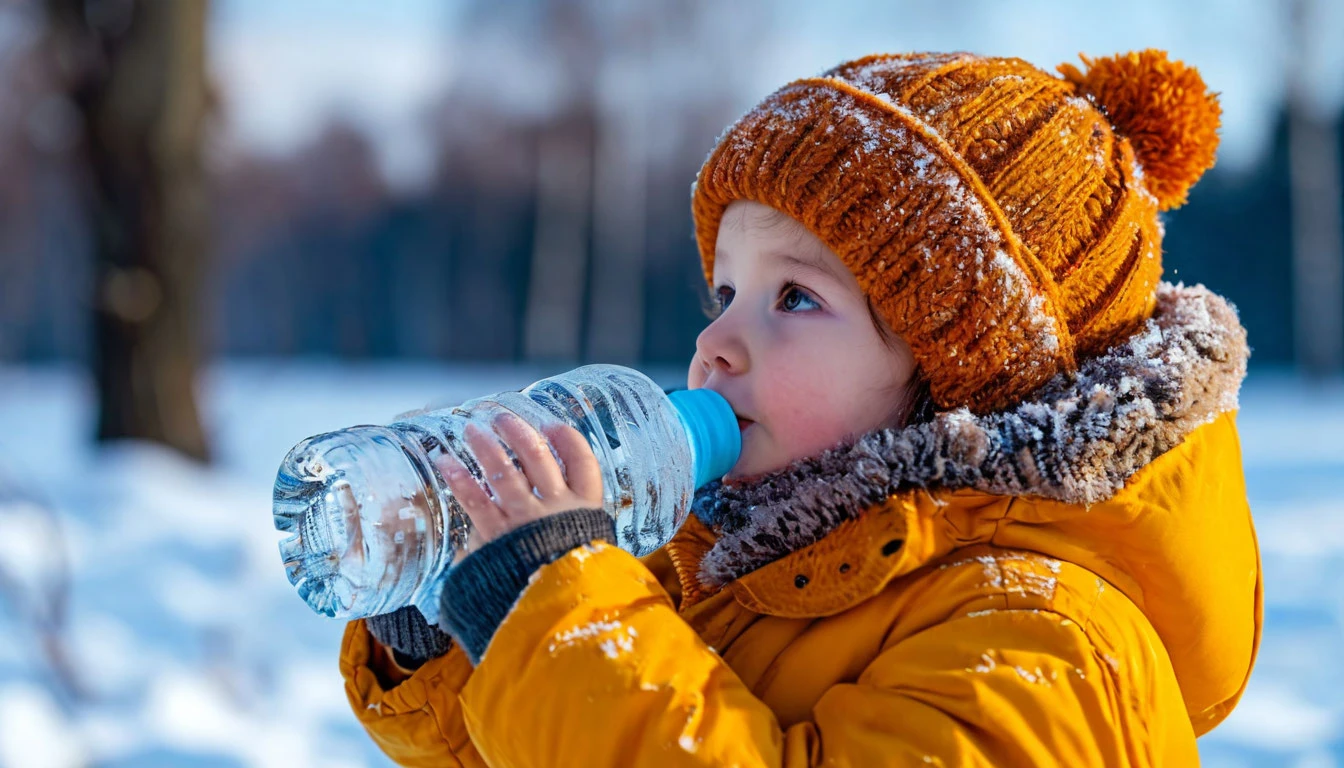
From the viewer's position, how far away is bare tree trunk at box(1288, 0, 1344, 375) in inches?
560

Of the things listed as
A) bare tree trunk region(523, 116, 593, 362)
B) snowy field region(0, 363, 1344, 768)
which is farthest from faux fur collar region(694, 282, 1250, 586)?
bare tree trunk region(523, 116, 593, 362)

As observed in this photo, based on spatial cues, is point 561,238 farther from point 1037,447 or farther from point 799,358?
point 1037,447

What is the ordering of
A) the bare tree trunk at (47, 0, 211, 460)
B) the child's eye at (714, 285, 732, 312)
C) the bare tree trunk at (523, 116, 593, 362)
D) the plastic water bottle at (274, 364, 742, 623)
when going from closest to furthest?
the plastic water bottle at (274, 364, 742, 623) → the child's eye at (714, 285, 732, 312) → the bare tree trunk at (47, 0, 211, 460) → the bare tree trunk at (523, 116, 593, 362)

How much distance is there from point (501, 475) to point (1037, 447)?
0.67 meters

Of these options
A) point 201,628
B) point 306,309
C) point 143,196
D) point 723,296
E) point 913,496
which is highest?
point 723,296

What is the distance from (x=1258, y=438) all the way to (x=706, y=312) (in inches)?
403

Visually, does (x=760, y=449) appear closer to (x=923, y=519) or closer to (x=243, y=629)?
(x=923, y=519)

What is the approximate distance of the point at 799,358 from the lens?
4.79 ft

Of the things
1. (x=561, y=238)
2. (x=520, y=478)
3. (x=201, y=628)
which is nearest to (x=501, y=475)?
(x=520, y=478)

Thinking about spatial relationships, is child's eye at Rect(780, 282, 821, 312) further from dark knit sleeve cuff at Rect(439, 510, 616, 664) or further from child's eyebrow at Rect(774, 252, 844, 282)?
dark knit sleeve cuff at Rect(439, 510, 616, 664)

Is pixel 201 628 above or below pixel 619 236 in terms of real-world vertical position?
above

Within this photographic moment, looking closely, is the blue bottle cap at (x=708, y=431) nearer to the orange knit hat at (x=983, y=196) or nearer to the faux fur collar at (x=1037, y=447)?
the faux fur collar at (x=1037, y=447)

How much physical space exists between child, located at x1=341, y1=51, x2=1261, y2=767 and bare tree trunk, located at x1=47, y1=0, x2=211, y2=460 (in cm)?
653

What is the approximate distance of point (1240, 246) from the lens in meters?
18.9
